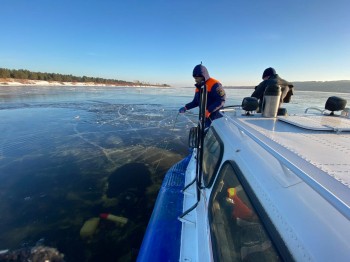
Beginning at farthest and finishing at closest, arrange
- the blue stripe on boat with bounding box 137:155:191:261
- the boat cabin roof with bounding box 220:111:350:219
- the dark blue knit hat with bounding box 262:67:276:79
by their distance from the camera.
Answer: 1. the dark blue knit hat with bounding box 262:67:276:79
2. the blue stripe on boat with bounding box 137:155:191:261
3. the boat cabin roof with bounding box 220:111:350:219

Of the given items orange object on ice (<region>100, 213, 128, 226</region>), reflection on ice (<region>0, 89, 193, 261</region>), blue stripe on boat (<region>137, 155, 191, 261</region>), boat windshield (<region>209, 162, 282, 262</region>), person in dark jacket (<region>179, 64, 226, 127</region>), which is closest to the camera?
boat windshield (<region>209, 162, 282, 262</region>)

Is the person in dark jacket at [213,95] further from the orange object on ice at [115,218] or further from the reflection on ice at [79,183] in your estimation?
the orange object on ice at [115,218]

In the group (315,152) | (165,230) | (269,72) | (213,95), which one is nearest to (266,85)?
(269,72)

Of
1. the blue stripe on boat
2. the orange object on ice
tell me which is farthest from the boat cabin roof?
the orange object on ice

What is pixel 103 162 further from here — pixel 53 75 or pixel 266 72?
pixel 53 75

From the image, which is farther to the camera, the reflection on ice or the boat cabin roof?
the reflection on ice

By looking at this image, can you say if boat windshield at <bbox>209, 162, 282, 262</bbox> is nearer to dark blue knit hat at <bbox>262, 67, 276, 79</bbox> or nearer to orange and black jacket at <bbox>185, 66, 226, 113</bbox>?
orange and black jacket at <bbox>185, 66, 226, 113</bbox>

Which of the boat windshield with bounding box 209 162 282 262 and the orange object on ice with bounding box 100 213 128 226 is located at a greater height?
the boat windshield with bounding box 209 162 282 262

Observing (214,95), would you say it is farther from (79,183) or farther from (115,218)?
(79,183)

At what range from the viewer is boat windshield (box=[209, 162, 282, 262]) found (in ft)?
4.05

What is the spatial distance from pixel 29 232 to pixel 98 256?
143cm

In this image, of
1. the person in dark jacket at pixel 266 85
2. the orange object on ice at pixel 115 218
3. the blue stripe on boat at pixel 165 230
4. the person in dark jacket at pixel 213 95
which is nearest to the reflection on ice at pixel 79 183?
the orange object on ice at pixel 115 218

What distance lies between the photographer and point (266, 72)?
4512 millimetres

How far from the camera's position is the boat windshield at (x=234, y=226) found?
1.23m
